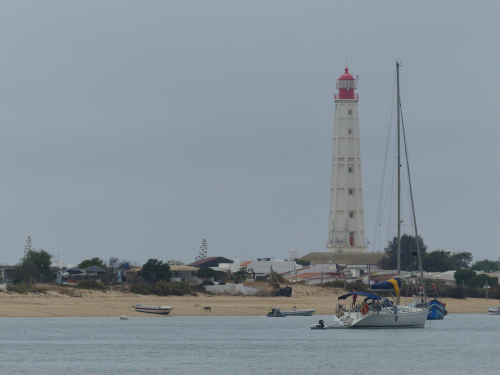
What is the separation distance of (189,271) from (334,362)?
6957cm

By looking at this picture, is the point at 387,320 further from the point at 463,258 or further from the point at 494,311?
the point at 463,258

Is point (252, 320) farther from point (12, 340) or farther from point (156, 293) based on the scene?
point (12, 340)

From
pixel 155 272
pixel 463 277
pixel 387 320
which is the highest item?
pixel 463 277

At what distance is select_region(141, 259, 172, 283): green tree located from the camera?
363 feet

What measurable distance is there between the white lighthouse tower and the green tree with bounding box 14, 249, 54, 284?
1603 inches

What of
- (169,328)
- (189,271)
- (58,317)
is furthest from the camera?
(189,271)

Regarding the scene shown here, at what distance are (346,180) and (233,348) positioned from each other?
80.3m

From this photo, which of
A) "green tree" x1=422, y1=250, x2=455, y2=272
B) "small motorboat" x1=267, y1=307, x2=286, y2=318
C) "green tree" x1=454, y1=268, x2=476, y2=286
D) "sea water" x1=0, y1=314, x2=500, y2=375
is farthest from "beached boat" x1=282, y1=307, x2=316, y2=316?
"green tree" x1=422, y1=250, x2=455, y2=272

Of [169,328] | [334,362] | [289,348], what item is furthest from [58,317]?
[334,362]

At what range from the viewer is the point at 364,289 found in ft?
360

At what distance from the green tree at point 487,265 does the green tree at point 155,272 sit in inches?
2654

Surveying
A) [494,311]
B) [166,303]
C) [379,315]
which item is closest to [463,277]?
[494,311]

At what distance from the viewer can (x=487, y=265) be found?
170375mm

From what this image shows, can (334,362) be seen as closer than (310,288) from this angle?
Yes
